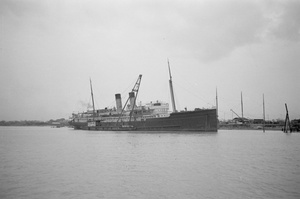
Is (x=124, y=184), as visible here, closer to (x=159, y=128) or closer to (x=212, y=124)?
(x=212, y=124)

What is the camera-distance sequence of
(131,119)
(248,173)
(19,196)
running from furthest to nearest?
(131,119) < (248,173) < (19,196)

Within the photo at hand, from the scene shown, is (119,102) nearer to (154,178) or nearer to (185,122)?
(185,122)

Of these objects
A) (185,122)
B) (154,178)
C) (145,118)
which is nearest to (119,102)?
(145,118)

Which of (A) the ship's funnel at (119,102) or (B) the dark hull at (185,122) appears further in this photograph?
(A) the ship's funnel at (119,102)

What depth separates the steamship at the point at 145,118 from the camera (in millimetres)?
46625

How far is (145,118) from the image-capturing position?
190 ft

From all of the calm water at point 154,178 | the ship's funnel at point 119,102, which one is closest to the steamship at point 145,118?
the ship's funnel at point 119,102

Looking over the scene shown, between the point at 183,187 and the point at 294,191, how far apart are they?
4185mm

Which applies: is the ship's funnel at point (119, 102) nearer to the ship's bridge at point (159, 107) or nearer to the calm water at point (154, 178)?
the ship's bridge at point (159, 107)

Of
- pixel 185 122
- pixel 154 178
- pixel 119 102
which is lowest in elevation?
pixel 154 178

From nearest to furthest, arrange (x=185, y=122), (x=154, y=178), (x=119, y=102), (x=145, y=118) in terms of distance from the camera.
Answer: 1. (x=154, y=178)
2. (x=185, y=122)
3. (x=145, y=118)
4. (x=119, y=102)

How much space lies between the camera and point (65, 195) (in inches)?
392

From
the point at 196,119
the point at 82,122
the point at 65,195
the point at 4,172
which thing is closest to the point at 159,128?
the point at 196,119

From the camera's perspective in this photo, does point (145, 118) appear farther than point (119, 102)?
No
